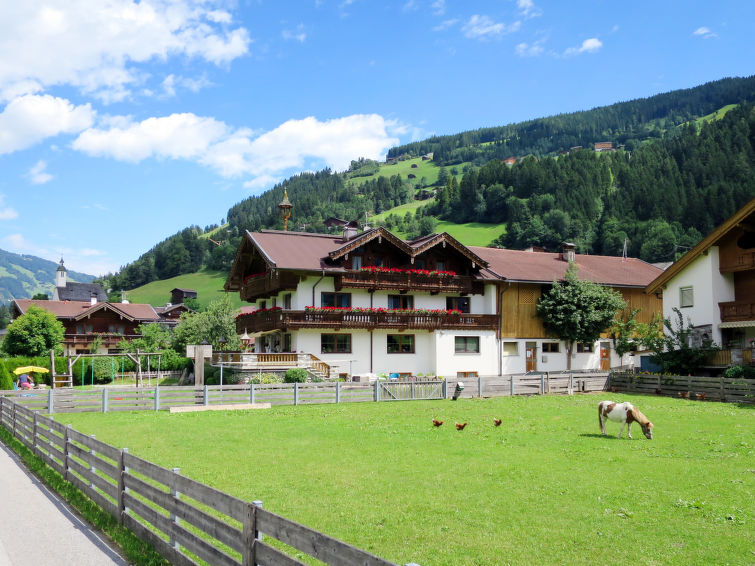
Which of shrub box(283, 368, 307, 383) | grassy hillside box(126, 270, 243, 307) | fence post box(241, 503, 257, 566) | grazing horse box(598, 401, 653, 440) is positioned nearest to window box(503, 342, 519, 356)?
shrub box(283, 368, 307, 383)

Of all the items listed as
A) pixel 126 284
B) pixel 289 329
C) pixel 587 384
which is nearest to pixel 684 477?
pixel 587 384

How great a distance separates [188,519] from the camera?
768 centimetres

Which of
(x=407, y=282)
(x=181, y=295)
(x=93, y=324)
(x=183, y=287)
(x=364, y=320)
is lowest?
(x=364, y=320)

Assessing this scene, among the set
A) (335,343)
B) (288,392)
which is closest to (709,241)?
(335,343)

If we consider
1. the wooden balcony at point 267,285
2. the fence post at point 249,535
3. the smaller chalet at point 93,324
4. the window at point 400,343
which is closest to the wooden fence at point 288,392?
the window at point 400,343

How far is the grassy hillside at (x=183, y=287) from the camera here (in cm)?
13641

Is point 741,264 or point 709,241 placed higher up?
point 709,241

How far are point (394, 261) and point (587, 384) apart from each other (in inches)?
614

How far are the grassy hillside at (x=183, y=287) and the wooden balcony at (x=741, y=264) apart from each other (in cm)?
10291

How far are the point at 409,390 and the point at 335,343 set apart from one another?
1129cm

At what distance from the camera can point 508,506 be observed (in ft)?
34.0

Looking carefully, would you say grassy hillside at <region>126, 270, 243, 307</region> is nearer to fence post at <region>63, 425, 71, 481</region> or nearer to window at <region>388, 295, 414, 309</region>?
window at <region>388, 295, 414, 309</region>

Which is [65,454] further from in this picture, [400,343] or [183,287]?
[183,287]

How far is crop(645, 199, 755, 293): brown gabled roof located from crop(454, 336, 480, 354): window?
1200 cm
